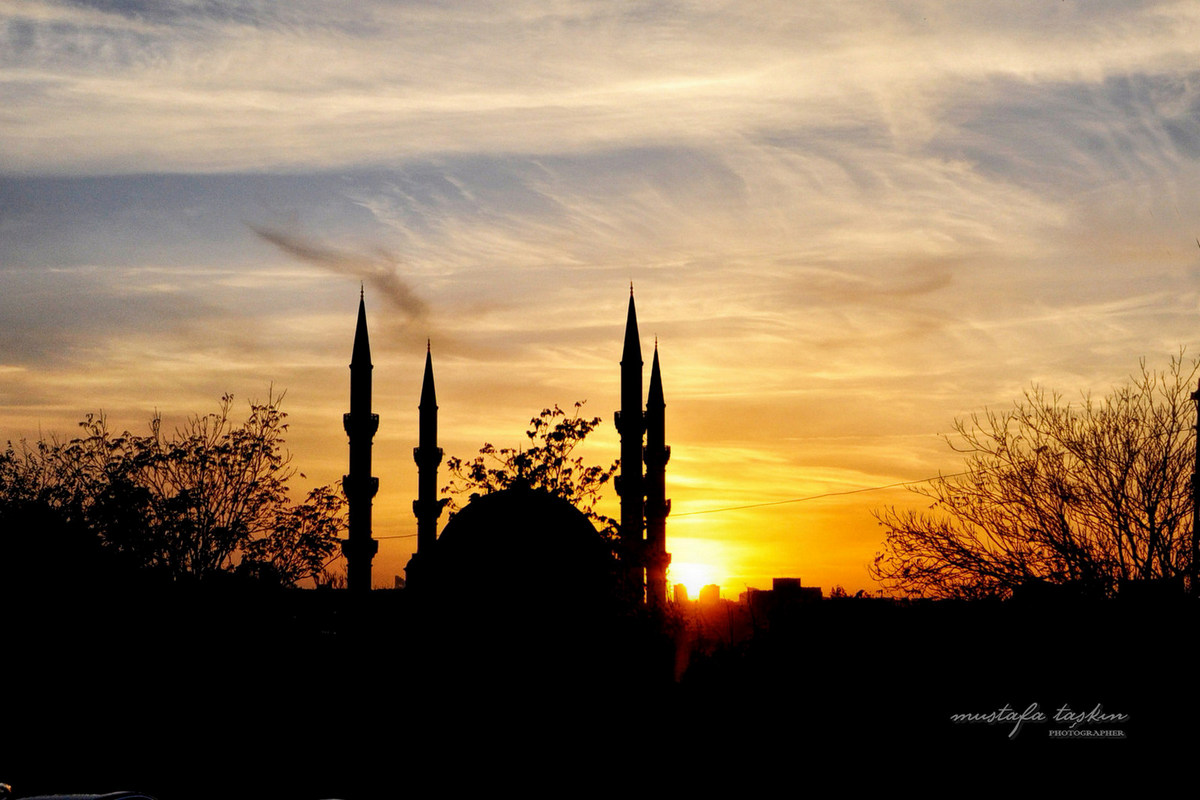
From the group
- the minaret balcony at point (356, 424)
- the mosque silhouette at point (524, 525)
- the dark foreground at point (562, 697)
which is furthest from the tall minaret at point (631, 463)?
the dark foreground at point (562, 697)

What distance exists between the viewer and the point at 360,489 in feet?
195

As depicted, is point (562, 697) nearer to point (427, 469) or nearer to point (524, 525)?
point (524, 525)

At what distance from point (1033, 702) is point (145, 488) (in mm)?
33227

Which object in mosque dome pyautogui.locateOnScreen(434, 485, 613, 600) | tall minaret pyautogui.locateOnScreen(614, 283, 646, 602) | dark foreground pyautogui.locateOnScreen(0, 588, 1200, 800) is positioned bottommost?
dark foreground pyautogui.locateOnScreen(0, 588, 1200, 800)

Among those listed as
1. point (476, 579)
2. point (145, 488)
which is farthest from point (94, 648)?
point (145, 488)

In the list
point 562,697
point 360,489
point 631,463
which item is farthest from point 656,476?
point 562,697

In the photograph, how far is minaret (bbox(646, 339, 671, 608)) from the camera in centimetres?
6278

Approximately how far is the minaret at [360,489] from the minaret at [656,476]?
13954mm

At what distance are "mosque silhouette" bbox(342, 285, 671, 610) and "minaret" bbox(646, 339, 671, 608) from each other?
5cm

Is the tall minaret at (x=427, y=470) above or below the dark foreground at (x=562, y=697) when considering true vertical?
above

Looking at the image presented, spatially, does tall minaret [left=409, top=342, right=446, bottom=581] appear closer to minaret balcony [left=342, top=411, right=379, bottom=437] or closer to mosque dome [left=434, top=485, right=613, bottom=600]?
minaret balcony [left=342, top=411, right=379, bottom=437]

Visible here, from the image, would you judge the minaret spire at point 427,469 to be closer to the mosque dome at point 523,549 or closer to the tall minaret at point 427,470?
the tall minaret at point 427,470

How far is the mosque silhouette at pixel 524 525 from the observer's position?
3531 centimetres

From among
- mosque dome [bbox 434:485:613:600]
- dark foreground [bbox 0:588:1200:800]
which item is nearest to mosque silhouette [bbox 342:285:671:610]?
mosque dome [bbox 434:485:613:600]
